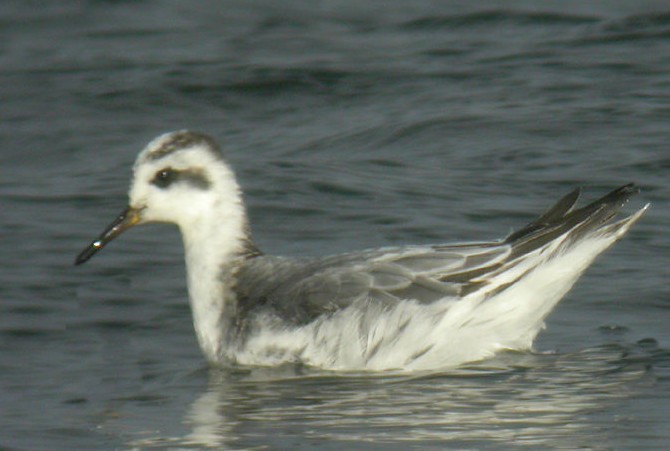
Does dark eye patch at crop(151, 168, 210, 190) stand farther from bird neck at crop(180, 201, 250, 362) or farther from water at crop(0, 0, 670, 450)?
water at crop(0, 0, 670, 450)

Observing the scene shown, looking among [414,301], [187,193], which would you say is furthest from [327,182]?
[414,301]

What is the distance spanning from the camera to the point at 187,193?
9.98 m

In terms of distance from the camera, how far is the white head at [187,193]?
32.5ft

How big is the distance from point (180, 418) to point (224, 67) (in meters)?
8.99

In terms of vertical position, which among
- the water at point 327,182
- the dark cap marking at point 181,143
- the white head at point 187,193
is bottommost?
the water at point 327,182

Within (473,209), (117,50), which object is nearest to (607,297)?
(473,209)

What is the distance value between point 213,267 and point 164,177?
2.09 feet

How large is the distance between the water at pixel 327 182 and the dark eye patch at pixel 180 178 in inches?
39.9

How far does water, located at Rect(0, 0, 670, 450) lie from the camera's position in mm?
8375

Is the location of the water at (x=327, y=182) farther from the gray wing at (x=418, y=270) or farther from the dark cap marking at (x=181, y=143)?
the dark cap marking at (x=181, y=143)

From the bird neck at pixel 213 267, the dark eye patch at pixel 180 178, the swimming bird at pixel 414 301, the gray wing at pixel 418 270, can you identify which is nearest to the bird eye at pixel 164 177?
the dark eye patch at pixel 180 178

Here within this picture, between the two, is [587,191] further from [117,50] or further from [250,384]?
[117,50]

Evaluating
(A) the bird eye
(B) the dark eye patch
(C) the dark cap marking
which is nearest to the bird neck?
(B) the dark eye patch

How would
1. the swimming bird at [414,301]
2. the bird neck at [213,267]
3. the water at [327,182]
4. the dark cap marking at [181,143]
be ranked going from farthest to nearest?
the dark cap marking at [181,143] < the bird neck at [213,267] < the swimming bird at [414,301] < the water at [327,182]
